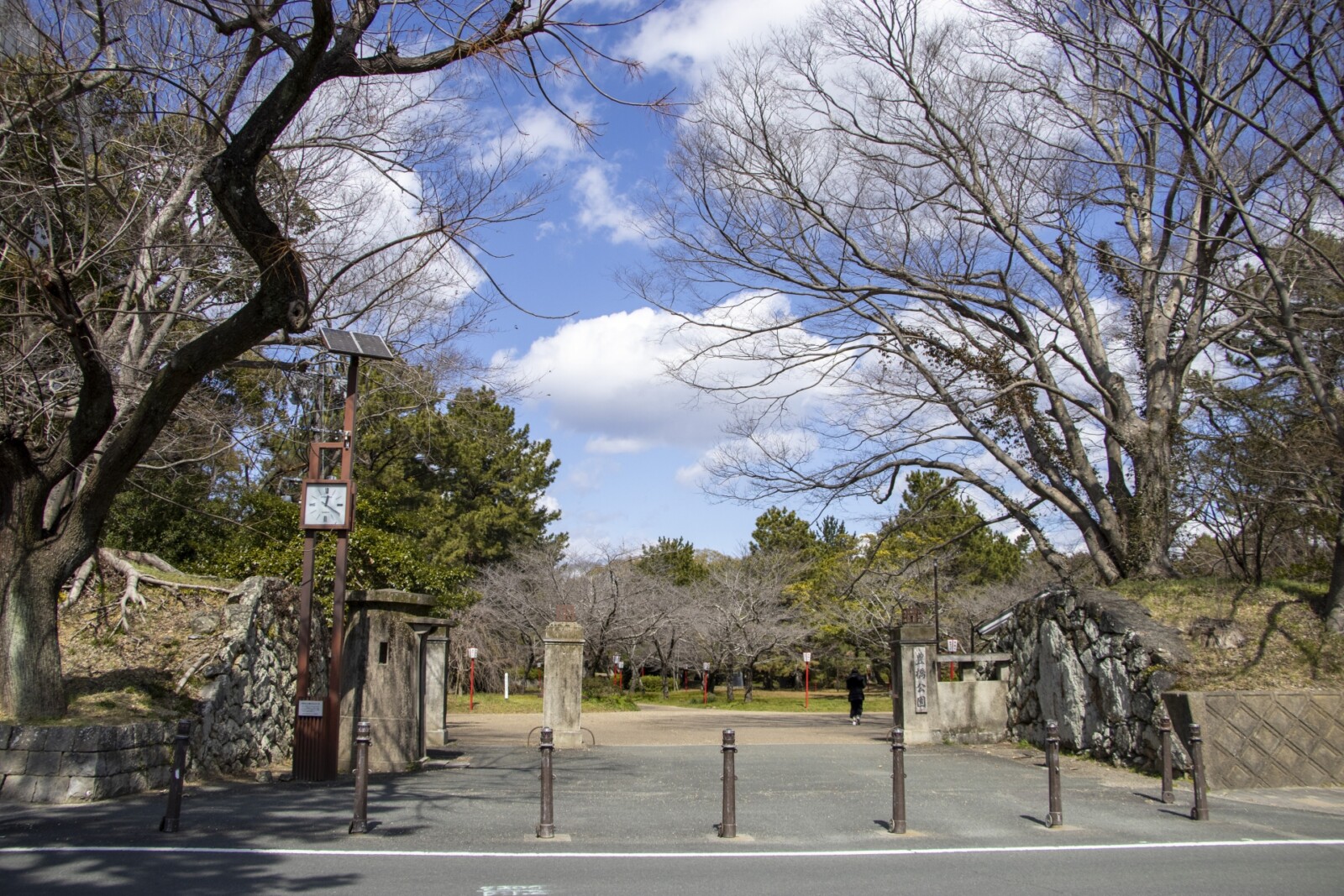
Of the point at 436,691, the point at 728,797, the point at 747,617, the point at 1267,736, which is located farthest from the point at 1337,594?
the point at 747,617

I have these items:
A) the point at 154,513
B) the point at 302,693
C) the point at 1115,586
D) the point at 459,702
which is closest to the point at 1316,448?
the point at 1115,586

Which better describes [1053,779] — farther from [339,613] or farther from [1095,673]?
[339,613]

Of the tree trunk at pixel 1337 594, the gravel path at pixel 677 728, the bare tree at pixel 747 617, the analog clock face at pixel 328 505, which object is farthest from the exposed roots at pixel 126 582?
the bare tree at pixel 747 617

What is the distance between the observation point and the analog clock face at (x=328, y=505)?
11797 mm

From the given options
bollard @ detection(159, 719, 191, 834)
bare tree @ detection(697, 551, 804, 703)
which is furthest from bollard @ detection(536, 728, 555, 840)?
bare tree @ detection(697, 551, 804, 703)

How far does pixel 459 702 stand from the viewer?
33.5 metres

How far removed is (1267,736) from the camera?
1232 cm

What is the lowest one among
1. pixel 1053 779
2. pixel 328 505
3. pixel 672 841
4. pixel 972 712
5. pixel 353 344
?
pixel 972 712

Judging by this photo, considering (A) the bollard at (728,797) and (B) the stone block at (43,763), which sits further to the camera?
(B) the stone block at (43,763)

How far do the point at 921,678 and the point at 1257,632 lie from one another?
17.7ft

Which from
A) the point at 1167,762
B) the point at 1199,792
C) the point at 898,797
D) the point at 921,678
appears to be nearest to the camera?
the point at 898,797

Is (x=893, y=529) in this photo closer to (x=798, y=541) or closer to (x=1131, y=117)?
(x=1131, y=117)

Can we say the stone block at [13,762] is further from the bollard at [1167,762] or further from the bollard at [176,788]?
the bollard at [1167,762]

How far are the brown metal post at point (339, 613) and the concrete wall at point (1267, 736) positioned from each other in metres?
10.2
